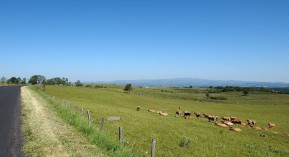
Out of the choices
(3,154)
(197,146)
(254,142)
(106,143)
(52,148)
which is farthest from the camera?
(254,142)

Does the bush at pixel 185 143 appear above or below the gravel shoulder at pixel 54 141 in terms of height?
below

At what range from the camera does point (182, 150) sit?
2533 cm

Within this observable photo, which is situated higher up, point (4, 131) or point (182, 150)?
point (4, 131)

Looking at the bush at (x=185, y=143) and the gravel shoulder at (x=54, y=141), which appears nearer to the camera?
the gravel shoulder at (x=54, y=141)

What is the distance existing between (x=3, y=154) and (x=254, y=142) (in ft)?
86.5

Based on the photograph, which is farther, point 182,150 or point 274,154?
point 274,154

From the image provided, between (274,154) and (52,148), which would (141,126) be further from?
(52,148)

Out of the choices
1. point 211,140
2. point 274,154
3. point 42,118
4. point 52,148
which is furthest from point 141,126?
point 52,148

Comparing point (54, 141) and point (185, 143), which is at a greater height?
point (54, 141)

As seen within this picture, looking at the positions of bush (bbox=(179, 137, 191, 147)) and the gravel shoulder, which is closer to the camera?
the gravel shoulder

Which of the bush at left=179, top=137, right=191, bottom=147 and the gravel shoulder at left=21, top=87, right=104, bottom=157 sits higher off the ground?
the gravel shoulder at left=21, top=87, right=104, bottom=157

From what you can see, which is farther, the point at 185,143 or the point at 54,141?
the point at 185,143

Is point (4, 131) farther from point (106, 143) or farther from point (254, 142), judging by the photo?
point (254, 142)

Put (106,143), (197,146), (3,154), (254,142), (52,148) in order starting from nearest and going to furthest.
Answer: (3,154) < (52,148) < (106,143) < (197,146) < (254,142)
